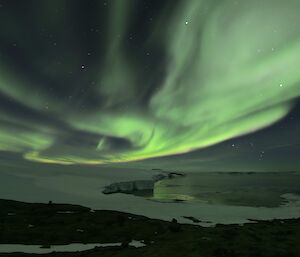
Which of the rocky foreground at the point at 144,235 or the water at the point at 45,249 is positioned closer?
the rocky foreground at the point at 144,235

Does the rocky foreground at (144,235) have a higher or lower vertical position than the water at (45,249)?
higher

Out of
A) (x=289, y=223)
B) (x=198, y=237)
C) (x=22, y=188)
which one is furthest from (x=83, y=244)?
(x=22, y=188)

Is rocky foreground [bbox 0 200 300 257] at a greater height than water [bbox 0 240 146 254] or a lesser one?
greater

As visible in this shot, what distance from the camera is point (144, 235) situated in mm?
48125

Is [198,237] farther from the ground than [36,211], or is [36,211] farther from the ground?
[36,211]

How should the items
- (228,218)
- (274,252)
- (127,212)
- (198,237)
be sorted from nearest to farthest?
(274,252)
(198,237)
(228,218)
(127,212)

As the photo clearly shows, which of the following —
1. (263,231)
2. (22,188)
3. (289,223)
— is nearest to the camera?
(263,231)

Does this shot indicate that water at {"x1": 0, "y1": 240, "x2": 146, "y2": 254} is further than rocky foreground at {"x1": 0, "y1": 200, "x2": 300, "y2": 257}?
Yes

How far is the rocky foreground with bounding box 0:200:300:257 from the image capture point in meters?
35.4

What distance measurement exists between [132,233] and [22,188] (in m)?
68.5

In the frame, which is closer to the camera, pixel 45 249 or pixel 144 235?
pixel 45 249

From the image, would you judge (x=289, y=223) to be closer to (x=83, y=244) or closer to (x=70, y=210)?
(x=83, y=244)

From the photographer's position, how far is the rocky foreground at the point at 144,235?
116ft

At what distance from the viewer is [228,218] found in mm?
66500
